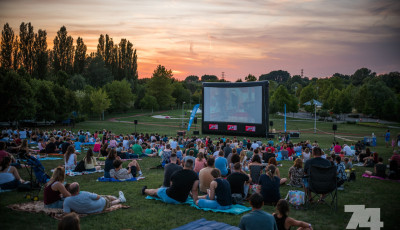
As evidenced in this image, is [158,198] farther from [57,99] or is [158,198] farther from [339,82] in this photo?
[339,82]

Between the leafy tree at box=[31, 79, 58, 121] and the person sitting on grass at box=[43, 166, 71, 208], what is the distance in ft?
111

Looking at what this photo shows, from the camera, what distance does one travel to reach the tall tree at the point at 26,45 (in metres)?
56.7

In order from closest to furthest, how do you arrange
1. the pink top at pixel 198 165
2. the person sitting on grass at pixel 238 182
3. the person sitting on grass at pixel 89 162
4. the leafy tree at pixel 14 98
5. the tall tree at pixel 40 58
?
the person sitting on grass at pixel 238 182 < the pink top at pixel 198 165 < the person sitting on grass at pixel 89 162 < the leafy tree at pixel 14 98 < the tall tree at pixel 40 58

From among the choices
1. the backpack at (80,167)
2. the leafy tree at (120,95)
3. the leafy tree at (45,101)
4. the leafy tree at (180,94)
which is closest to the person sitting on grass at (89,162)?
the backpack at (80,167)

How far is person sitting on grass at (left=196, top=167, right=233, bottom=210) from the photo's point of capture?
6.70 metres

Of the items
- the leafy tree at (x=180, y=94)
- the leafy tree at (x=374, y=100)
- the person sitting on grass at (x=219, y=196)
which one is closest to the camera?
the person sitting on grass at (x=219, y=196)

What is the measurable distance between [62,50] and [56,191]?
70.2 metres

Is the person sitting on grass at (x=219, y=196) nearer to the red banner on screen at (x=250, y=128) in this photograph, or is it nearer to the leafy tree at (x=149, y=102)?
the red banner on screen at (x=250, y=128)

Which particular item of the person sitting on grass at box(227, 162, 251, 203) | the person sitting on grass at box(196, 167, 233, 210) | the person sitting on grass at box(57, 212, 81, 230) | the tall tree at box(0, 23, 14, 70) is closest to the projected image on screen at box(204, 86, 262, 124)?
the person sitting on grass at box(227, 162, 251, 203)

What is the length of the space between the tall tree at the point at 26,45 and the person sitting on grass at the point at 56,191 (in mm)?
59277

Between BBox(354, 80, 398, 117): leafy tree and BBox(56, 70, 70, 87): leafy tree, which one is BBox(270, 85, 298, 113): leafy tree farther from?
BBox(56, 70, 70, 87): leafy tree

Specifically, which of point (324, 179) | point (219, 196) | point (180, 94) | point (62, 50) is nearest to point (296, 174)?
point (324, 179)

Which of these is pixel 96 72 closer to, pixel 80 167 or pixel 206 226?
pixel 80 167

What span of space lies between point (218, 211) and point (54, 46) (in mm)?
72130
